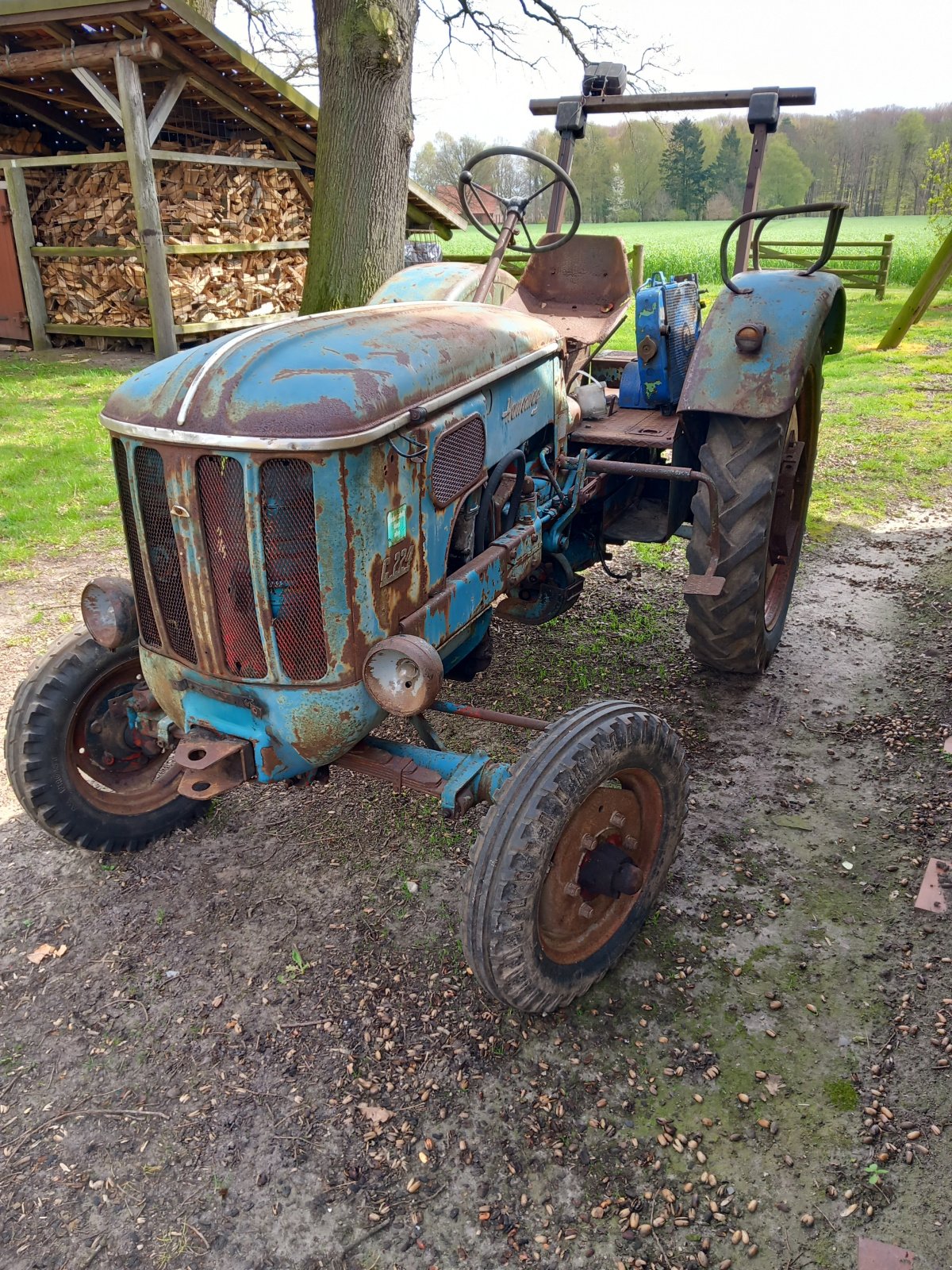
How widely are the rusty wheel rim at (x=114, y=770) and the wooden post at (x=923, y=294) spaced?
9240 mm

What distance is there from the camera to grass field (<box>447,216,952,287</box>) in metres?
17.6

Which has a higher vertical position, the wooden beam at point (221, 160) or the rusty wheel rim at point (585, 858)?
the wooden beam at point (221, 160)

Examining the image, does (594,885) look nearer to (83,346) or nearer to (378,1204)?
(378,1204)

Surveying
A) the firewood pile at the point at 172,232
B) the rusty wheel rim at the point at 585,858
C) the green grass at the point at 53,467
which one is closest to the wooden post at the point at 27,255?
the firewood pile at the point at 172,232

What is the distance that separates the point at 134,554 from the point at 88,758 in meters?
0.79

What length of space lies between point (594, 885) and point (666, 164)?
3738 cm

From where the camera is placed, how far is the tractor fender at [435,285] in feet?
10.9

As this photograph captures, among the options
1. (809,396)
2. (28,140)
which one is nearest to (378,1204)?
(809,396)

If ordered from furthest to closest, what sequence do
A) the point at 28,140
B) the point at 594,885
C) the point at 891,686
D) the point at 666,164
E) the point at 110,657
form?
the point at 666,164 → the point at 28,140 → the point at 891,686 → the point at 110,657 → the point at 594,885

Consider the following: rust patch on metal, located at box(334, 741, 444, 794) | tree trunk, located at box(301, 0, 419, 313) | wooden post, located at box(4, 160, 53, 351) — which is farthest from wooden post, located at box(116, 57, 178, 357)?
rust patch on metal, located at box(334, 741, 444, 794)

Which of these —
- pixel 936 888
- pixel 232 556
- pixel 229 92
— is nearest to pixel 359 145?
pixel 229 92

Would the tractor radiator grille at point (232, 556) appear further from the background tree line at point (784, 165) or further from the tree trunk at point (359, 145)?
the background tree line at point (784, 165)

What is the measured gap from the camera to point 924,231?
26156 millimetres

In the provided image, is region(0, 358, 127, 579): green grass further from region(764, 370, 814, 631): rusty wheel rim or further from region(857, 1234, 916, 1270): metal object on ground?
region(857, 1234, 916, 1270): metal object on ground
